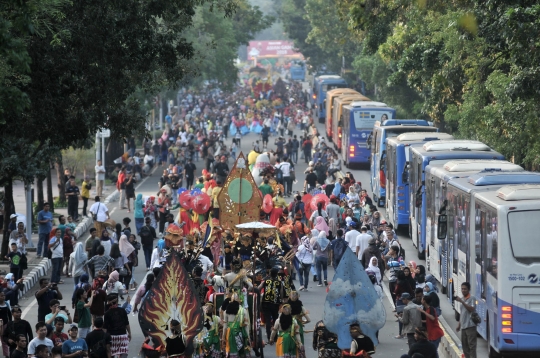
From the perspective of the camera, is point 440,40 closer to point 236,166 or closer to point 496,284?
point 236,166

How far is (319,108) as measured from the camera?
8062 centimetres

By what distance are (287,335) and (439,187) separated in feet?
22.7

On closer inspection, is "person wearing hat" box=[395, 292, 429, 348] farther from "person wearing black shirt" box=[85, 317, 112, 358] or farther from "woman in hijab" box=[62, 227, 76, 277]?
"woman in hijab" box=[62, 227, 76, 277]

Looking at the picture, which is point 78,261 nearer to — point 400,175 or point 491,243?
point 491,243

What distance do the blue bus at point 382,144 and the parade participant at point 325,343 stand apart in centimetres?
1973

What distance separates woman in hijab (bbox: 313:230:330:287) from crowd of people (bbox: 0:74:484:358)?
0.03 meters

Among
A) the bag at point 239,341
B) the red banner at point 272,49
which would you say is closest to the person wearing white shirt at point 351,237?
the bag at point 239,341

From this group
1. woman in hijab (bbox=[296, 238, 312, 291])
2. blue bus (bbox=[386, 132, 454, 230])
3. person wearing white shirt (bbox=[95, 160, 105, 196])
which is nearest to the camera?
woman in hijab (bbox=[296, 238, 312, 291])

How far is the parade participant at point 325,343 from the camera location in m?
15.1

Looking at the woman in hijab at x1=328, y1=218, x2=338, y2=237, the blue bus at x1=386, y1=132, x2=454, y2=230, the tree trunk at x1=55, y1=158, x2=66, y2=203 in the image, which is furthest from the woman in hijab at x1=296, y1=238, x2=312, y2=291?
the tree trunk at x1=55, y1=158, x2=66, y2=203

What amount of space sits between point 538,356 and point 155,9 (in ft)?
32.9

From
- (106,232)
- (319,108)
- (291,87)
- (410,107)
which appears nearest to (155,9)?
(106,232)

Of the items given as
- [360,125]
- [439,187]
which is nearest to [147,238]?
[439,187]

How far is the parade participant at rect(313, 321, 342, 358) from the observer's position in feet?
49.5
